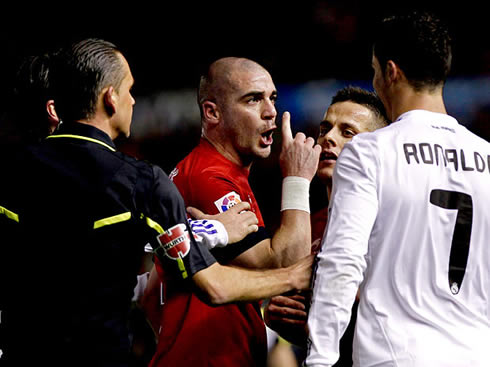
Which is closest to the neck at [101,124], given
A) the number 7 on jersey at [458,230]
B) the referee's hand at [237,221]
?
the referee's hand at [237,221]

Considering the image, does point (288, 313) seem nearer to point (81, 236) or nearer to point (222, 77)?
point (81, 236)

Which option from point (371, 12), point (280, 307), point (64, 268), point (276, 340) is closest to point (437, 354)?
point (280, 307)

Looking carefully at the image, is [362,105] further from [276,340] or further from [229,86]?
[276,340]

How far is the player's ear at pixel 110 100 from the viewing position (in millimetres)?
2477

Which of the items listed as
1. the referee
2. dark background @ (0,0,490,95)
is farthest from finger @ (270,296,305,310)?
dark background @ (0,0,490,95)

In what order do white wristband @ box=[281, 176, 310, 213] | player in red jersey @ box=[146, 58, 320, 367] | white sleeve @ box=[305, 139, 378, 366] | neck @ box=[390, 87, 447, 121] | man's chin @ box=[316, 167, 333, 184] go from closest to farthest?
1. white sleeve @ box=[305, 139, 378, 366]
2. neck @ box=[390, 87, 447, 121]
3. player in red jersey @ box=[146, 58, 320, 367]
4. white wristband @ box=[281, 176, 310, 213]
5. man's chin @ box=[316, 167, 333, 184]

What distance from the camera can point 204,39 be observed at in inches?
320

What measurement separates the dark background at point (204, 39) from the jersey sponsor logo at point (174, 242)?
4976 mm

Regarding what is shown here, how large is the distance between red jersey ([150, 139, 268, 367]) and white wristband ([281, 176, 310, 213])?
0.59ft

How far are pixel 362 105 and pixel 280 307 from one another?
1.47 m

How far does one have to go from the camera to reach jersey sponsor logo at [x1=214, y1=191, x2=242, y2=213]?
310 cm

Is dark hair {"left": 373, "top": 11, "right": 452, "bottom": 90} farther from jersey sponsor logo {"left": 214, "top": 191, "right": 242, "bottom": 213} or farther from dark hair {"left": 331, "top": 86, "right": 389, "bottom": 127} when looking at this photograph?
dark hair {"left": 331, "top": 86, "right": 389, "bottom": 127}

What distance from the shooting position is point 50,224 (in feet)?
7.54

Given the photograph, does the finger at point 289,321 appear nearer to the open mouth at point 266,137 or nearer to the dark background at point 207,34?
the open mouth at point 266,137
